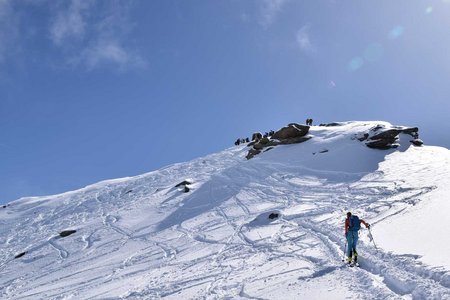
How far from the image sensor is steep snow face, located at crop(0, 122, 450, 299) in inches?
519

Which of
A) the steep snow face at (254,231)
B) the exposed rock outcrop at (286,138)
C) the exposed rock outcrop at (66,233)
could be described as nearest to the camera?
the steep snow face at (254,231)

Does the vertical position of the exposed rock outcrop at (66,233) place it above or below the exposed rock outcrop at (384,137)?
below

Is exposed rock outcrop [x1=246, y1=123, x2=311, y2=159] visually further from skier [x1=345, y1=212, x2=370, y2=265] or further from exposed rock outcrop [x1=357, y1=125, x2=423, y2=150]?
skier [x1=345, y1=212, x2=370, y2=265]

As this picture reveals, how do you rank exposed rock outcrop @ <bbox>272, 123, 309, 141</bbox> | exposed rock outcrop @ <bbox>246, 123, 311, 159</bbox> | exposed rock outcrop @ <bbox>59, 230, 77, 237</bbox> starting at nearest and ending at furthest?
exposed rock outcrop @ <bbox>59, 230, 77, 237</bbox> → exposed rock outcrop @ <bbox>246, 123, 311, 159</bbox> → exposed rock outcrop @ <bbox>272, 123, 309, 141</bbox>

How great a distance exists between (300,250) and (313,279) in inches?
194

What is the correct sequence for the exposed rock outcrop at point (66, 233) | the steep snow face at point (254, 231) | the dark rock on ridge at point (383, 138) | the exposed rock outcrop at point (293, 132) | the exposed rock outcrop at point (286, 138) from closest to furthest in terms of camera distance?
the steep snow face at point (254, 231) → the exposed rock outcrop at point (66, 233) → the dark rock on ridge at point (383, 138) → the exposed rock outcrop at point (286, 138) → the exposed rock outcrop at point (293, 132)

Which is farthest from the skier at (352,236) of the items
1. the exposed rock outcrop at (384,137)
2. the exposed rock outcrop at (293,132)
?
the exposed rock outcrop at (293,132)

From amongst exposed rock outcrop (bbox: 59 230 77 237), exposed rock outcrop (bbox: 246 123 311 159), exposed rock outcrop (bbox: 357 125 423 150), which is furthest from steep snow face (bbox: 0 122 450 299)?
exposed rock outcrop (bbox: 246 123 311 159)

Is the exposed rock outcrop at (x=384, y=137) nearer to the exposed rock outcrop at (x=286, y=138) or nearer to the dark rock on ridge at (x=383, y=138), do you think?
the dark rock on ridge at (x=383, y=138)

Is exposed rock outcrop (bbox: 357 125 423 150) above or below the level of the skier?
above

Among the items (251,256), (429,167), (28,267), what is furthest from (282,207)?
(28,267)

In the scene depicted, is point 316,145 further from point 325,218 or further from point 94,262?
point 94,262

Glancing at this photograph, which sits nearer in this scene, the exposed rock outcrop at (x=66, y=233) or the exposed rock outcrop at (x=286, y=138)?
the exposed rock outcrop at (x=66, y=233)

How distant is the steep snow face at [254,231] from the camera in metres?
13.2
